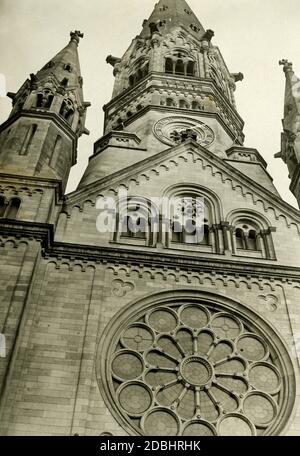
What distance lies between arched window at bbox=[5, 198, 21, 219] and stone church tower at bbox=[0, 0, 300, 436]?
0.15 ft

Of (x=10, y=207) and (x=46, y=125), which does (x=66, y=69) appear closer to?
(x=46, y=125)

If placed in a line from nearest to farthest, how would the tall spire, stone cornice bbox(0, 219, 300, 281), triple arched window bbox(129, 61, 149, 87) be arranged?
stone cornice bbox(0, 219, 300, 281), the tall spire, triple arched window bbox(129, 61, 149, 87)

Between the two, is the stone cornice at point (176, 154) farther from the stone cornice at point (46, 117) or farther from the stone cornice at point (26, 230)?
the stone cornice at point (46, 117)

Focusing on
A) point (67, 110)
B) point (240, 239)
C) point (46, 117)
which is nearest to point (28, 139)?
point (46, 117)

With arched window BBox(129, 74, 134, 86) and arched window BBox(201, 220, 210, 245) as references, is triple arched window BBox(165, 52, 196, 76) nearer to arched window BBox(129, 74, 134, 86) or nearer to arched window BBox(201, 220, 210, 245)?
arched window BBox(129, 74, 134, 86)

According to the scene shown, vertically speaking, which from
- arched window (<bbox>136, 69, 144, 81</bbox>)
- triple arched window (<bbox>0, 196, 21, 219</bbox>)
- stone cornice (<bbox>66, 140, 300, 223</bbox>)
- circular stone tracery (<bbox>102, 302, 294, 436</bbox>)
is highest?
arched window (<bbox>136, 69, 144, 81</bbox>)

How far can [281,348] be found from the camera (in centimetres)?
1223

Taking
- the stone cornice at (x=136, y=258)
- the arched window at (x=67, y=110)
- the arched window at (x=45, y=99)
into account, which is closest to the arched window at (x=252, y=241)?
the stone cornice at (x=136, y=258)

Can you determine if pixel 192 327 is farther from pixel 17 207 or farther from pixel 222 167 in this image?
pixel 222 167

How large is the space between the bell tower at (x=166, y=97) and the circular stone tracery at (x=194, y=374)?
755 centimetres

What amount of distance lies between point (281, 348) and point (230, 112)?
16.9 metres

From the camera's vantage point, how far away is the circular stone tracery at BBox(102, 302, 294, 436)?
10.9m

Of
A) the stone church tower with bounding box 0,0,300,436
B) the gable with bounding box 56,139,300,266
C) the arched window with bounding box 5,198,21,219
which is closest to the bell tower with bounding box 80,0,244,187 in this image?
the stone church tower with bounding box 0,0,300,436

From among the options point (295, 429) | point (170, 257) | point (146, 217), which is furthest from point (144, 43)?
point (295, 429)
